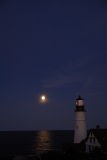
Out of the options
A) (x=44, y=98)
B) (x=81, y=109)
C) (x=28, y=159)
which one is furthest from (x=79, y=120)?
(x=44, y=98)

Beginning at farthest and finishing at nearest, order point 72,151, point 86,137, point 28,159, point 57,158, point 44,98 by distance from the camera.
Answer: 1. point 86,137
2. point 28,159
3. point 72,151
4. point 57,158
5. point 44,98

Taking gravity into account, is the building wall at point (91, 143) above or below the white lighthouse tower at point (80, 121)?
below

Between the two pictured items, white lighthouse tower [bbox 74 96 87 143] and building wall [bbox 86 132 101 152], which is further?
white lighthouse tower [bbox 74 96 87 143]

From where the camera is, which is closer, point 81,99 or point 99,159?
point 99,159

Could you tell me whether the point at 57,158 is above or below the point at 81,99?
below

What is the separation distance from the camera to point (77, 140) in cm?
4816

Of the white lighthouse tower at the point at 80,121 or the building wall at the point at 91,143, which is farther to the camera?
the white lighthouse tower at the point at 80,121

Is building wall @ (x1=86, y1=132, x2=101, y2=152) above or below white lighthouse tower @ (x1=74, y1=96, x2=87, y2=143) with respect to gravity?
below

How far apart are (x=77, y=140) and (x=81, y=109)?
530cm

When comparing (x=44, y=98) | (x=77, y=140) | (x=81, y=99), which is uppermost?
(x=81, y=99)

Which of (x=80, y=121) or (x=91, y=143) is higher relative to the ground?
(x=80, y=121)

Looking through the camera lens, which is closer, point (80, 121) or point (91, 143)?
point (91, 143)

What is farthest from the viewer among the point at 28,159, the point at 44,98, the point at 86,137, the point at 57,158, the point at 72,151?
→ the point at 86,137

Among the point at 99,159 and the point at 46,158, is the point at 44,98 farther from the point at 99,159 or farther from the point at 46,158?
the point at 99,159
